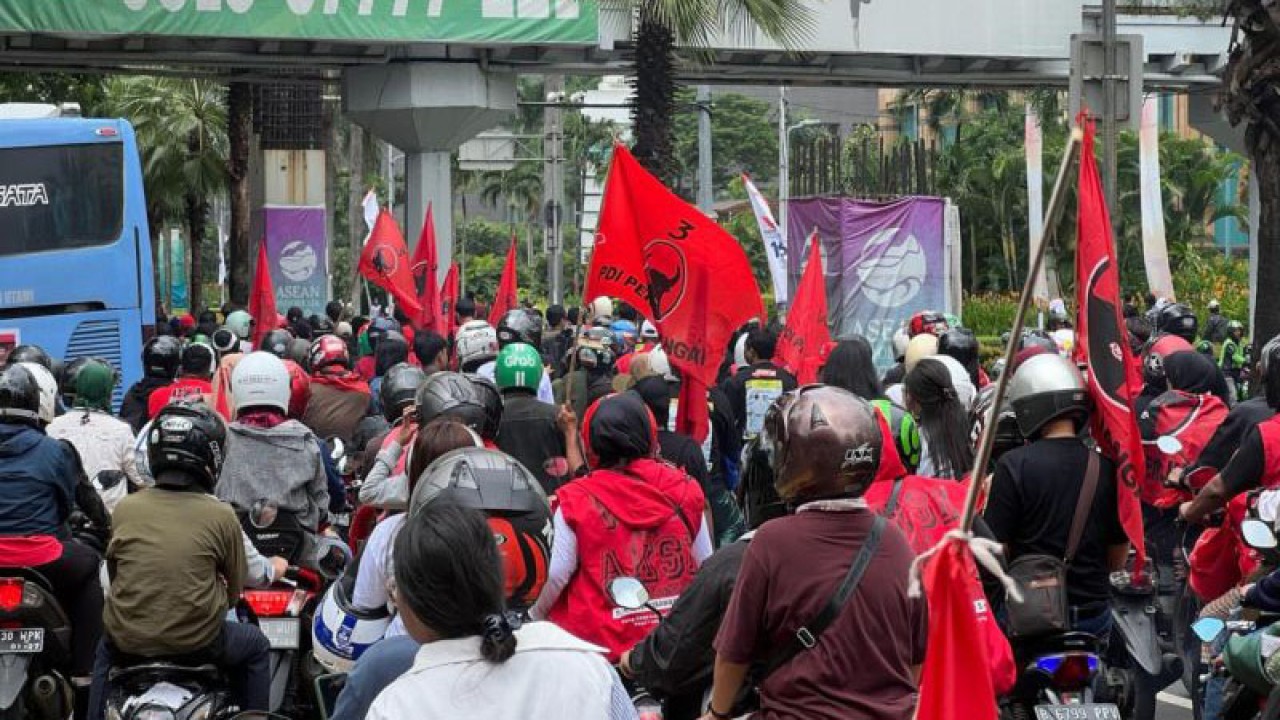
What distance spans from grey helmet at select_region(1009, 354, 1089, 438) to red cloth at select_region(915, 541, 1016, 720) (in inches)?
132

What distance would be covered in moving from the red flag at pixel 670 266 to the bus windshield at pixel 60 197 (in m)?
10.3

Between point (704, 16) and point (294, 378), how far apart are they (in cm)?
1507

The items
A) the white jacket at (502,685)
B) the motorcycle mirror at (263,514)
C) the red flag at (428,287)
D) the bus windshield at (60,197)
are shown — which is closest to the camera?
the white jacket at (502,685)

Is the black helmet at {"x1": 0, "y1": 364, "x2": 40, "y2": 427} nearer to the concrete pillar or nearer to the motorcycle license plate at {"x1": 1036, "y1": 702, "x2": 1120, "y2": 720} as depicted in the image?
the motorcycle license plate at {"x1": 1036, "y1": 702, "x2": 1120, "y2": 720}

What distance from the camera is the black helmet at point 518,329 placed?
13695 mm

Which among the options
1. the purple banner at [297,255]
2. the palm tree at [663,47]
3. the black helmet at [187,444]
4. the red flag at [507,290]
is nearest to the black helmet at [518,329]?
the red flag at [507,290]

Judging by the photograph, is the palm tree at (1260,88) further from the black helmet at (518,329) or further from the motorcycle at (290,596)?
the motorcycle at (290,596)

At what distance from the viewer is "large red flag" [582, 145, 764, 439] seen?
11.2 m

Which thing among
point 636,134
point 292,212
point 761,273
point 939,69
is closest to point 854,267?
point 636,134

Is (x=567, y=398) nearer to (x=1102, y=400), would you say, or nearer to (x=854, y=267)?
(x=1102, y=400)

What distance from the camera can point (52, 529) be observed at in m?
8.24

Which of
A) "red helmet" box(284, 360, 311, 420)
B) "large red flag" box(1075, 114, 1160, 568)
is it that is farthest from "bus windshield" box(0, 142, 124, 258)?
"large red flag" box(1075, 114, 1160, 568)

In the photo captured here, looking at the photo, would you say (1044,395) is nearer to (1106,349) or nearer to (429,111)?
(1106,349)

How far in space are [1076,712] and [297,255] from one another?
97.4ft
